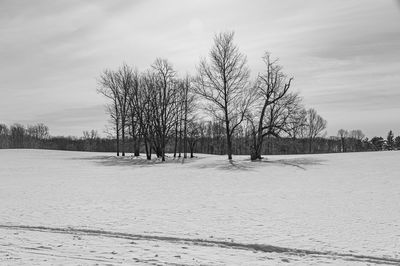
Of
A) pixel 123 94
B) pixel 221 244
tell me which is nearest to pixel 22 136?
pixel 123 94

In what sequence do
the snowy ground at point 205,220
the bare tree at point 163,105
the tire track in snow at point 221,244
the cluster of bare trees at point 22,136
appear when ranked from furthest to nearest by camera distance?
1. the cluster of bare trees at point 22,136
2. the bare tree at point 163,105
3. the tire track in snow at point 221,244
4. the snowy ground at point 205,220

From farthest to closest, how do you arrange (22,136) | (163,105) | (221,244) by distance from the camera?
(22,136)
(163,105)
(221,244)

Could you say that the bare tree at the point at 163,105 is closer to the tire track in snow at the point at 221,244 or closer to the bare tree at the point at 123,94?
the bare tree at the point at 123,94

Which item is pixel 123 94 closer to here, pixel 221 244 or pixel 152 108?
A: pixel 152 108

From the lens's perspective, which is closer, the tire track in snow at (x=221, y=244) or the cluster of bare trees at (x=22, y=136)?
the tire track in snow at (x=221, y=244)

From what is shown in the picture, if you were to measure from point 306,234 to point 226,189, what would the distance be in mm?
11346

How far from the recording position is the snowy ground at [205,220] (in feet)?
27.4

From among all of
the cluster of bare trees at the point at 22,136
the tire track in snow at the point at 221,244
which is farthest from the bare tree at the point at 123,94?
the cluster of bare trees at the point at 22,136

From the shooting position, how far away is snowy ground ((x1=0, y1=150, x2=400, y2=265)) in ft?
27.4

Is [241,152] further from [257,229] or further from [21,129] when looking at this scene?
[257,229]

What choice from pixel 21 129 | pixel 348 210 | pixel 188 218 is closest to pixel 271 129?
pixel 348 210

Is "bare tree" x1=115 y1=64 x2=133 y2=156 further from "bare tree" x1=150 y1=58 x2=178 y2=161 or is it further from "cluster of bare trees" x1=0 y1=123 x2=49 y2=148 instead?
"cluster of bare trees" x1=0 y1=123 x2=49 y2=148

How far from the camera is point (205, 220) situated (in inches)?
533

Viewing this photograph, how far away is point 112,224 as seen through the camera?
12.6 m
